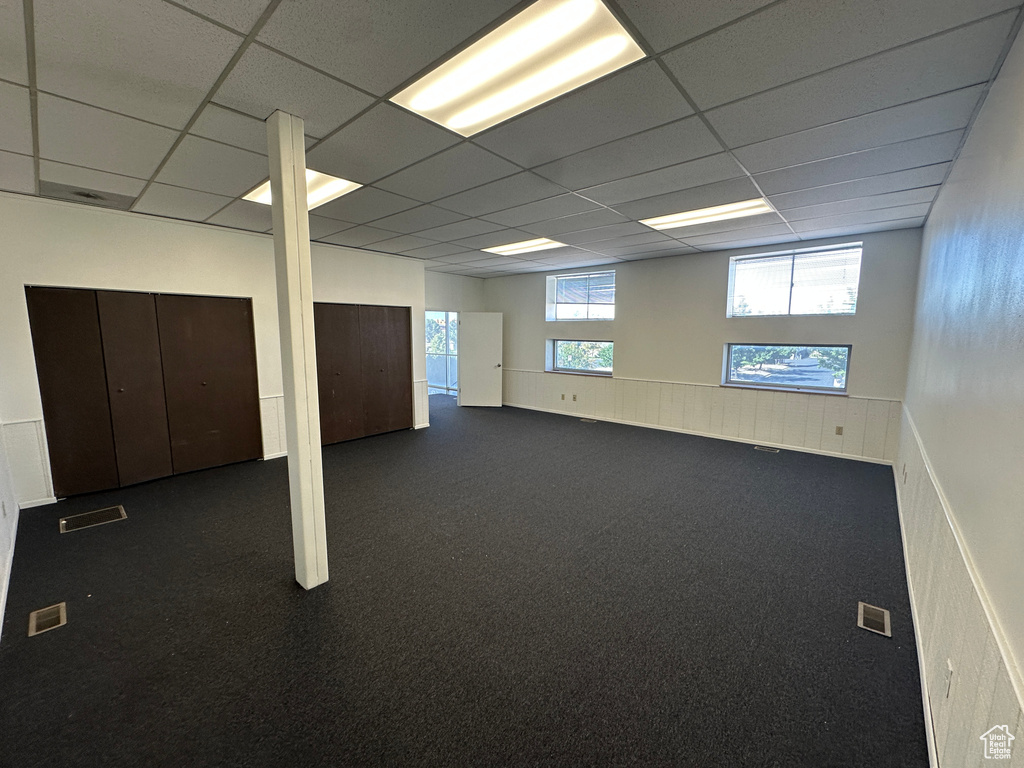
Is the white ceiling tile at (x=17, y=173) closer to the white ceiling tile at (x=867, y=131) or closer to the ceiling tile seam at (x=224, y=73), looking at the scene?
the ceiling tile seam at (x=224, y=73)

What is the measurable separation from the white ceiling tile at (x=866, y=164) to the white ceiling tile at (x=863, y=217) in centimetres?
119

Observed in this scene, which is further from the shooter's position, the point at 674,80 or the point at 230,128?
the point at 230,128

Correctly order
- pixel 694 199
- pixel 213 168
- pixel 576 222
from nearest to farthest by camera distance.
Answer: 1. pixel 213 168
2. pixel 694 199
3. pixel 576 222

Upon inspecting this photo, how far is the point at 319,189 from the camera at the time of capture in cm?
330

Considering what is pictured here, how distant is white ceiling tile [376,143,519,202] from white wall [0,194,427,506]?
2.44 meters

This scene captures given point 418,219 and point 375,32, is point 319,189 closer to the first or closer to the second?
point 418,219

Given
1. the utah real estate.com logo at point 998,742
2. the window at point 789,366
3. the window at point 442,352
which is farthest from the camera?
the window at point 442,352

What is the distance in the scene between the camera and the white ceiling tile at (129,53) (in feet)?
4.67

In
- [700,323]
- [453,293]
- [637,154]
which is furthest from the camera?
[453,293]

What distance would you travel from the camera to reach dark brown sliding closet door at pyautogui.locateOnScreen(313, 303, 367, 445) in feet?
17.6

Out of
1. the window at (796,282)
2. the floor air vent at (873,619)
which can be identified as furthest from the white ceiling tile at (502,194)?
the window at (796,282)

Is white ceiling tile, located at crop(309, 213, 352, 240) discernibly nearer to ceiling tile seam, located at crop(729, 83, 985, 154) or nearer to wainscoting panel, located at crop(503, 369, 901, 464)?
ceiling tile seam, located at crop(729, 83, 985, 154)

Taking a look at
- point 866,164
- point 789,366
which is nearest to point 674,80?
point 866,164

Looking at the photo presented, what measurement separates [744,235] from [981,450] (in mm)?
3893
